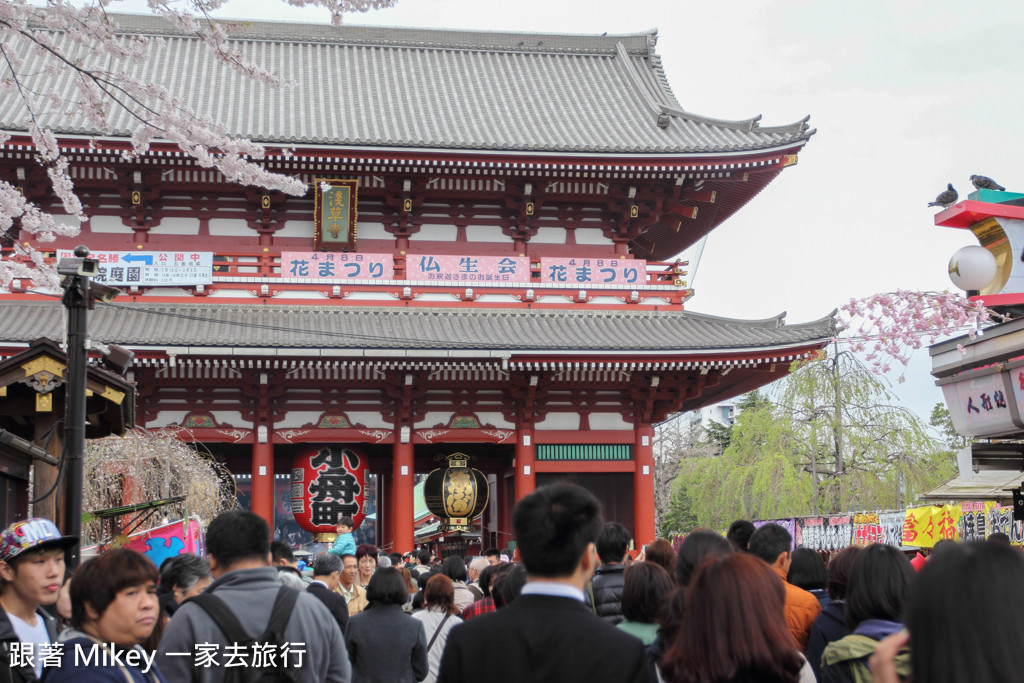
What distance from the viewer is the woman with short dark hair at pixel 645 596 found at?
444cm

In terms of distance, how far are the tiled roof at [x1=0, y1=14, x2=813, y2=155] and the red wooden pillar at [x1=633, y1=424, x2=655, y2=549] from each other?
483 centimetres

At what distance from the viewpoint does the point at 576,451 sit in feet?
55.8

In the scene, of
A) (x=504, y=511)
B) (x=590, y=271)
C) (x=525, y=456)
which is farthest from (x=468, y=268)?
(x=504, y=511)

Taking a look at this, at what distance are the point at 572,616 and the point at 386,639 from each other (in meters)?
3.07

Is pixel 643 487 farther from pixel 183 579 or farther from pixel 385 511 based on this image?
pixel 183 579

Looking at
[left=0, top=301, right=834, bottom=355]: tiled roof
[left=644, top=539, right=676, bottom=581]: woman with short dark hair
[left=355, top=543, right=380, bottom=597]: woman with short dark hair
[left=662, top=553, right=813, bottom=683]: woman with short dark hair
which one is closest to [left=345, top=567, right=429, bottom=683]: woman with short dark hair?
[left=644, top=539, right=676, bottom=581]: woman with short dark hair

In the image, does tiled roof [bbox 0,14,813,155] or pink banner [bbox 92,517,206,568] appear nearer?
pink banner [bbox 92,517,206,568]

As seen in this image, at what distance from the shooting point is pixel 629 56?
73.8 feet

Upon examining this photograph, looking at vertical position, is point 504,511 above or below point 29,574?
below

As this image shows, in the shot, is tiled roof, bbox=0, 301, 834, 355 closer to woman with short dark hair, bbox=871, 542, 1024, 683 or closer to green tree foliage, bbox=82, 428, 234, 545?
green tree foliage, bbox=82, 428, 234, 545

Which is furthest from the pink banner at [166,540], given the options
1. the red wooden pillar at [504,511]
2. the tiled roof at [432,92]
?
the red wooden pillar at [504,511]

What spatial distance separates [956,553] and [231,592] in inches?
101

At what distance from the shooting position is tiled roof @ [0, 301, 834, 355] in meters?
15.1

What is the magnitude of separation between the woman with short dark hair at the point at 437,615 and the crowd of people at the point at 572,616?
1.00 m
